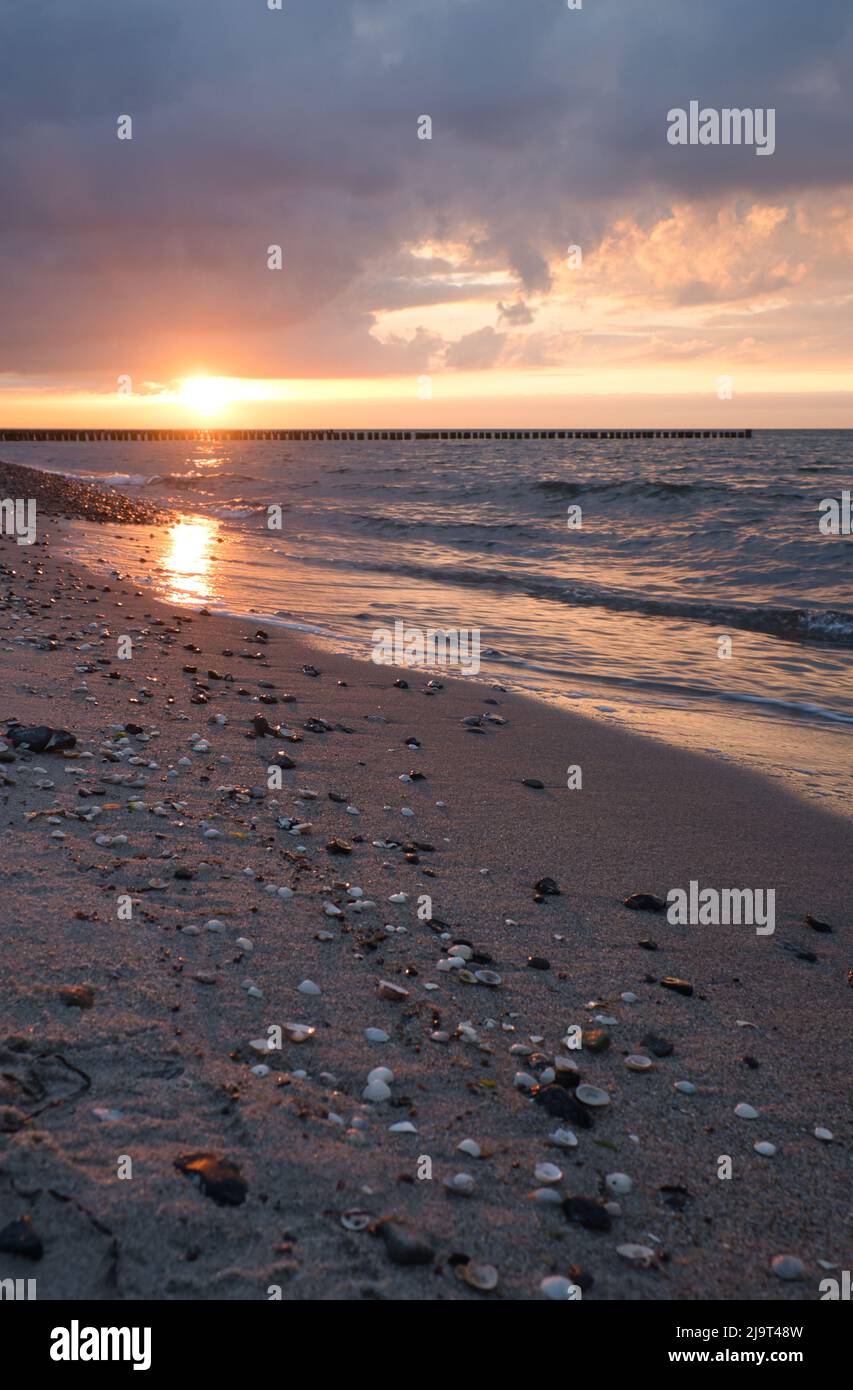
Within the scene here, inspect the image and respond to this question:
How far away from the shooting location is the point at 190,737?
7246 mm

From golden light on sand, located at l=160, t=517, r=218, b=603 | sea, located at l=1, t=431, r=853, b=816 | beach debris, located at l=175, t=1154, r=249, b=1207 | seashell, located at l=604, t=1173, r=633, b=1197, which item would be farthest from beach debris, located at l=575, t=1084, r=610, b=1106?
golden light on sand, located at l=160, t=517, r=218, b=603

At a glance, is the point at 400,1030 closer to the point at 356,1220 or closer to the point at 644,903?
the point at 356,1220

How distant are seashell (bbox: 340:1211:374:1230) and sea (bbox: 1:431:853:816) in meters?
5.46

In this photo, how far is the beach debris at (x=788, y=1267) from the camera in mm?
2869

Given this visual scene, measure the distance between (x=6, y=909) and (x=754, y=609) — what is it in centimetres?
1495

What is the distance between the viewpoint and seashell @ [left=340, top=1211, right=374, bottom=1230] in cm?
279

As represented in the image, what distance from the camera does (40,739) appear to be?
20.9 ft

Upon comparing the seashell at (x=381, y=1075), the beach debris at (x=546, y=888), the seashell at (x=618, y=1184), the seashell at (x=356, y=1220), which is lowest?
the seashell at (x=618, y=1184)

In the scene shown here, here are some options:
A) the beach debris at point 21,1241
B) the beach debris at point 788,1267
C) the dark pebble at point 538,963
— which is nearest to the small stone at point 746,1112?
the beach debris at point 788,1267

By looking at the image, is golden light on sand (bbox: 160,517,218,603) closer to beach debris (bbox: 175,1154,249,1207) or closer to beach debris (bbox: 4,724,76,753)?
beach debris (bbox: 4,724,76,753)

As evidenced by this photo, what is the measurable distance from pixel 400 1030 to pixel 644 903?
6.49 ft

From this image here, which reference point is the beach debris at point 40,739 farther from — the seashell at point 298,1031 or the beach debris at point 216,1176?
the beach debris at point 216,1176

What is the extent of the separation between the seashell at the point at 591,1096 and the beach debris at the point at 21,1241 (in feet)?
6.42

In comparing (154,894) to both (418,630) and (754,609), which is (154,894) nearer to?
(418,630)
